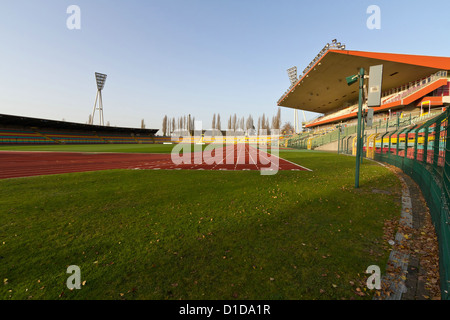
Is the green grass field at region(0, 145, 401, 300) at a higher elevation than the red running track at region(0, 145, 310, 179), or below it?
below

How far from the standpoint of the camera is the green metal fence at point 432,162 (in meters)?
2.72

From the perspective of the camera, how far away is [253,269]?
2693mm

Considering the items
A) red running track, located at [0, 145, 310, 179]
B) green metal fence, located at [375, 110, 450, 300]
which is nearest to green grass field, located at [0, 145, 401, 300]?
green metal fence, located at [375, 110, 450, 300]

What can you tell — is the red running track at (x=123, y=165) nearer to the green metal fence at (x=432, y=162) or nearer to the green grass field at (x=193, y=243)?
the green metal fence at (x=432, y=162)

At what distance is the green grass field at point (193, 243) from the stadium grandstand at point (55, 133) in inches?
2629

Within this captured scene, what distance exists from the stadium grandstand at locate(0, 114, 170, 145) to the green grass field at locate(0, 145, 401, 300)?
66775 mm

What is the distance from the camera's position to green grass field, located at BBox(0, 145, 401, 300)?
2.39m

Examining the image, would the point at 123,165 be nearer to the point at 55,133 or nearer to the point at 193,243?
the point at 193,243

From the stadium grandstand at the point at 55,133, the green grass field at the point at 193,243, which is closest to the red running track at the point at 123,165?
the green grass field at the point at 193,243

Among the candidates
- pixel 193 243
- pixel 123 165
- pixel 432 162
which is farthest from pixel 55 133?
pixel 432 162

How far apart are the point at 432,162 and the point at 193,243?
671cm

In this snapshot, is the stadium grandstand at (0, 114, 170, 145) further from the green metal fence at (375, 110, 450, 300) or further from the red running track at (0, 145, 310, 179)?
the green metal fence at (375, 110, 450, 300)
